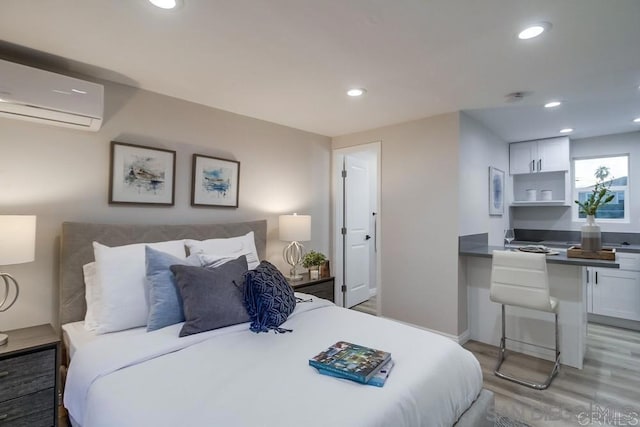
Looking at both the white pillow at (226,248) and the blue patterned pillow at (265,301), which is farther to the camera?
the white pillow at (226,248)

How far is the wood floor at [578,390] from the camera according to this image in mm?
2102

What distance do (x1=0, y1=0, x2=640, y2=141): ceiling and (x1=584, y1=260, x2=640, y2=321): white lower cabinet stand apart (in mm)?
1970

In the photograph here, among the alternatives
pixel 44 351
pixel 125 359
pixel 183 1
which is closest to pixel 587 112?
pixel 183 1

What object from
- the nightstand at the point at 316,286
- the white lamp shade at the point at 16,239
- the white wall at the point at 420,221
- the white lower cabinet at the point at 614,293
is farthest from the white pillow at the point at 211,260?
the white lower cabinet at the point at 614,293

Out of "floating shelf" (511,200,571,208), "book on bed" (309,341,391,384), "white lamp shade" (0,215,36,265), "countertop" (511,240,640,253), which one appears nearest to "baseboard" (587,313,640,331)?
"countertop" (511,240,640,253)

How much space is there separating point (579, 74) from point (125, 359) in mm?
3475

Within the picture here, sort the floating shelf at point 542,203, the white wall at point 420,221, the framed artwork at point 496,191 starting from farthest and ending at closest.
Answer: the floating shelf at point 542,203 → the framed artwork at point 496,191 → the white wall at point 420,221

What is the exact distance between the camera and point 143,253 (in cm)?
212

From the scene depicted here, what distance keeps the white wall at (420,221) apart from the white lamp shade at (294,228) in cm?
102

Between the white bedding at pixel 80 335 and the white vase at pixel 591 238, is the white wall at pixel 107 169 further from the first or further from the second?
the white vase at pixel 591 238

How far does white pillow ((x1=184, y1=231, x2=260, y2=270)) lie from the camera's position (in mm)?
2443

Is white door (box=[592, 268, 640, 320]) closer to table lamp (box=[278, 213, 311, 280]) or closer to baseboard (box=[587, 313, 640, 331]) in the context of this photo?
baseboard (box=[587, 313, 640, 331])

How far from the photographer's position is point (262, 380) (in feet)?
4.23

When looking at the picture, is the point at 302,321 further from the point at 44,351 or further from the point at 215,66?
the point at 215,66
